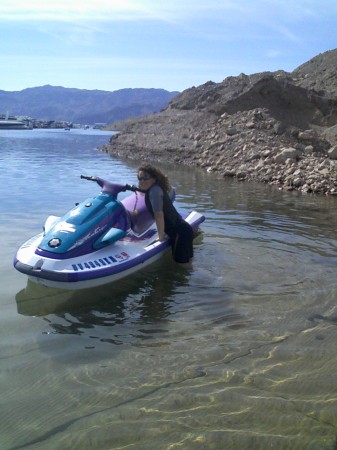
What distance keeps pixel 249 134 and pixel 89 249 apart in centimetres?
1696

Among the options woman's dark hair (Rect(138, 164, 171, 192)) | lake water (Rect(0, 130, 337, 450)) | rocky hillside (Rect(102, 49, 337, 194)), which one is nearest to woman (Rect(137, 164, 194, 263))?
woman's dark hair (Rect(138, 164, 171, 192))

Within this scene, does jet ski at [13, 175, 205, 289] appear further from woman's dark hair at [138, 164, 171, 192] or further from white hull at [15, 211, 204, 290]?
woman's dark hair at [138, 164, 171, 192]

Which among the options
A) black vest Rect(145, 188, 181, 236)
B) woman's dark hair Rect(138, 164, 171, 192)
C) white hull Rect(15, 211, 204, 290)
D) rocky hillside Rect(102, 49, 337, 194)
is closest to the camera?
white hull Rect(15, 211, 204, 290)

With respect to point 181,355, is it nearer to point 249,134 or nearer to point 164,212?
point 164,212

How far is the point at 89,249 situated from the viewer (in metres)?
5.48

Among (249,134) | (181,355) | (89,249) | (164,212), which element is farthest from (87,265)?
(249,134)

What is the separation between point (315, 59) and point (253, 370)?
184ft

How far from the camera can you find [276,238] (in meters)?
8.52

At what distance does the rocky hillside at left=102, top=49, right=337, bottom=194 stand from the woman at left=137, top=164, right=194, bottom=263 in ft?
28.0

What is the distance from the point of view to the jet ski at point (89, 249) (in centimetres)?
505

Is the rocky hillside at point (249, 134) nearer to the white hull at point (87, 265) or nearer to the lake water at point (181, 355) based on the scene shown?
the lake water at point (181, 355)

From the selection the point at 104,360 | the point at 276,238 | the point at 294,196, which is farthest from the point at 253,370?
the point at 294,196

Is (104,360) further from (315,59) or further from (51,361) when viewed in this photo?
(315,59)

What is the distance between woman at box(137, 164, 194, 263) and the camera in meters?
6.27
